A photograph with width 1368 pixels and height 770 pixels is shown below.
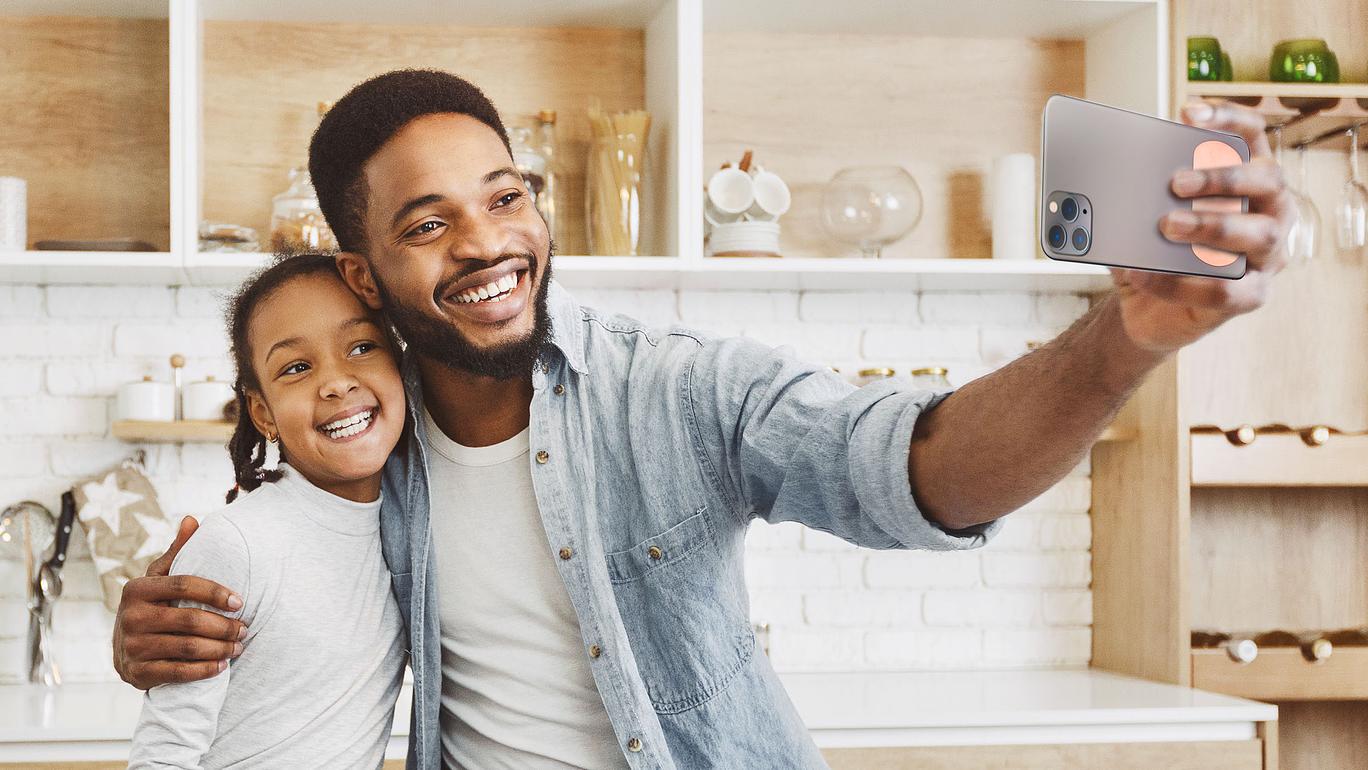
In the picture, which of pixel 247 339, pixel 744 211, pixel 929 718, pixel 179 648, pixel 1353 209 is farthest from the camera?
pixel 1353 209

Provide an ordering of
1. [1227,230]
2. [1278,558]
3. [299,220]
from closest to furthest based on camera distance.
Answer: [1227,230] < [299,220] < [1278,558]

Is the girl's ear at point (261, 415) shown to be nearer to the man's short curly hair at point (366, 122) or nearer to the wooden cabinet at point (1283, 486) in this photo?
the man's short curly hair at point (366, 122)

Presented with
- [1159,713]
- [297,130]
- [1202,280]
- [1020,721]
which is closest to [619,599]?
[1202,280]

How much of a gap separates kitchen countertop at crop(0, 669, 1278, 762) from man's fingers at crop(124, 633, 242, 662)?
807 millimetres

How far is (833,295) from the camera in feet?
8.45

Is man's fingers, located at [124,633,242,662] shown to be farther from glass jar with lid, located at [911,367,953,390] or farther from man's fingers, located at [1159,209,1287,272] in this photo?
glass jar with lid, located at [911,367,953,390]

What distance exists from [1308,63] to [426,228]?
2029mm

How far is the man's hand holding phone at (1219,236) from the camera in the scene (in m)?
0.68

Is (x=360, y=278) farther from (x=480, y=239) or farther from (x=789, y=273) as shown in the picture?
(x=789, y=273)

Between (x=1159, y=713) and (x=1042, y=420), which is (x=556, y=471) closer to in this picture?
(x=1042, y=420)

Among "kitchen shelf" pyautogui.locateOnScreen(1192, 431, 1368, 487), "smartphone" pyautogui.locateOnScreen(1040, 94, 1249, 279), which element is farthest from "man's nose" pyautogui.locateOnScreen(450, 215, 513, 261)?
"kitchen shelf" pyautogui.locateOnScreen(1192, 431, 1368, 487)

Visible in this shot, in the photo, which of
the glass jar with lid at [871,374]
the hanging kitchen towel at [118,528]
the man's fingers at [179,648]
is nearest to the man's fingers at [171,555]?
the man's fingers at [179,648]

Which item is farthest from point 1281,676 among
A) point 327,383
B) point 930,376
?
point 327,383

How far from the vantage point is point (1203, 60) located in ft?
7.73
